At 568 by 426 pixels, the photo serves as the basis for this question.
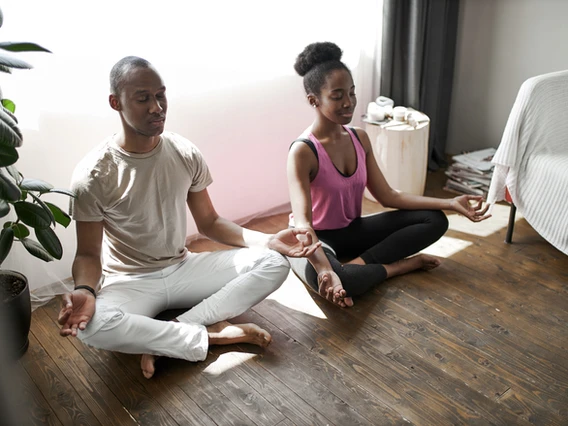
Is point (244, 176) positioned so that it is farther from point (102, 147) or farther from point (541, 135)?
point (541, 135)

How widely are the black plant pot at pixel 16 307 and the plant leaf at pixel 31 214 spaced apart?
0.24m

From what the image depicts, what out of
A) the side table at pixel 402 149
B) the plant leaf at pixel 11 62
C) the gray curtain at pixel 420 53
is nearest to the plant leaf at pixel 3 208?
the plant leaf at pixel 11 62

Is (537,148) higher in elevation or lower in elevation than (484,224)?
higher

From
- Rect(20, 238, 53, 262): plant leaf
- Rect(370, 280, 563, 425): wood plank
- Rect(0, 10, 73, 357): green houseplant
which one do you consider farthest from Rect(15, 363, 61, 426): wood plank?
Rect(370, 280, 563, 425): wood plank

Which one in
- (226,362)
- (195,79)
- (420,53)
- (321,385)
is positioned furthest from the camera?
(420,53)

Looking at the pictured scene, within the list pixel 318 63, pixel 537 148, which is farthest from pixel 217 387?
pixel 537 148

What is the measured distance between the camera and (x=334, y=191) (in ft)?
6.81

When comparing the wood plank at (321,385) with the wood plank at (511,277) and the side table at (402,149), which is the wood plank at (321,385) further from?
the side table at (402,149)

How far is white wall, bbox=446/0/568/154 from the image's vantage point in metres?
2.88

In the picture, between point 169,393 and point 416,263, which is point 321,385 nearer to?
point 169,393

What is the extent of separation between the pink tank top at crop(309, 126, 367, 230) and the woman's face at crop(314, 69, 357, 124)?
0.44ft

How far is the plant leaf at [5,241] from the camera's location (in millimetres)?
1592

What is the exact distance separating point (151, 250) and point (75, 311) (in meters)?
0.32

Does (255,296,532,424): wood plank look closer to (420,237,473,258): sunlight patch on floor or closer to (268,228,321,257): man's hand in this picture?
(268,228,321,257): man's hand
